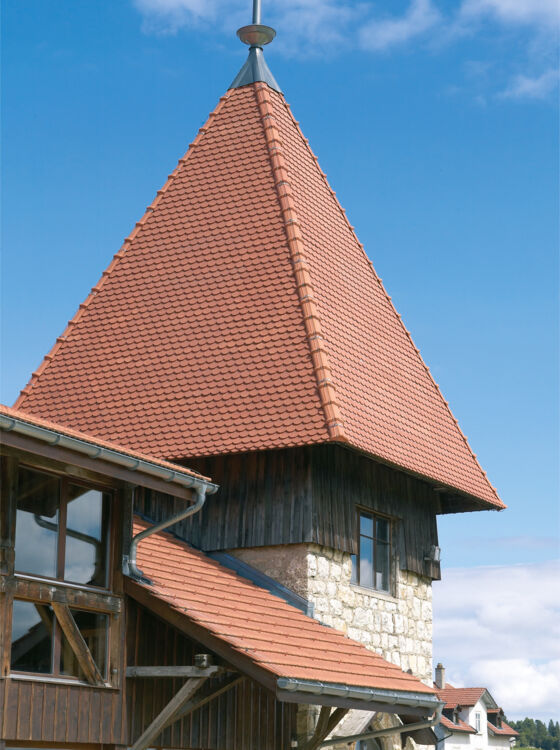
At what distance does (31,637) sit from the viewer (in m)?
9.68

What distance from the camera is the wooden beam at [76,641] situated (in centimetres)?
994

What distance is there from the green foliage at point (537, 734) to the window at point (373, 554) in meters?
103

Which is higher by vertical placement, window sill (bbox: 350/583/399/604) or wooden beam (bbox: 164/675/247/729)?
window sill (bbox: 350/583/399/604)

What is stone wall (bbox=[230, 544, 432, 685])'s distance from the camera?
45.3 feet

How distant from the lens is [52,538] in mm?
10078

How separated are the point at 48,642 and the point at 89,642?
1.70 feet

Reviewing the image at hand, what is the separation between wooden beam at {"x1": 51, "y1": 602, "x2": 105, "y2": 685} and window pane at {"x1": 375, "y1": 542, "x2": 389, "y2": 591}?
5.97m

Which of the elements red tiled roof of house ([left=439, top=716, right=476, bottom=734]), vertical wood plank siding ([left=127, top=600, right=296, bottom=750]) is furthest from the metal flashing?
red tiled roof of house ([left=439, top=716, right=476, bottom=734])

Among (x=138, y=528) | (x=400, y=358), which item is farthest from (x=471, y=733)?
(x=138, y=528)

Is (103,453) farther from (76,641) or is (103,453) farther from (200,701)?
(200,701)

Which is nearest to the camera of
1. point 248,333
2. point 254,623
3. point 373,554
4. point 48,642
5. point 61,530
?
point 48,642

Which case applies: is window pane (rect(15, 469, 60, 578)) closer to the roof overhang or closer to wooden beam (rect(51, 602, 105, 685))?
wooden beam (rect(51, 602, 105, 685))

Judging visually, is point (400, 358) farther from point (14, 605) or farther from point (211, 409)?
point (14, 605)

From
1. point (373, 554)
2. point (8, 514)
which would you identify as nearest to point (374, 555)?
point (373, 554)
